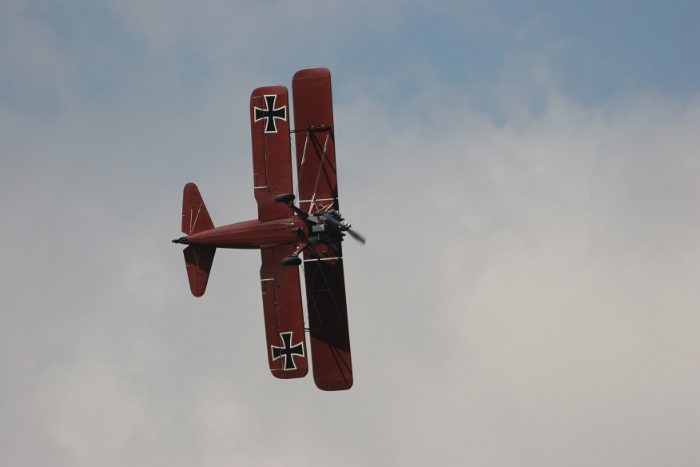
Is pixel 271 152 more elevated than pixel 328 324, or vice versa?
pixel 271 152

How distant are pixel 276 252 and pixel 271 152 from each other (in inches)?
152

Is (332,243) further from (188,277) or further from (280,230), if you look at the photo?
(188,277)

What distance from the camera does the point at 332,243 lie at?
1597 inches

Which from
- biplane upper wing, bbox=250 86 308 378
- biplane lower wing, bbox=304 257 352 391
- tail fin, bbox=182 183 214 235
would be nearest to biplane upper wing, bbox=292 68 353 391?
biplane lower wing, bbox=304 257 352 391

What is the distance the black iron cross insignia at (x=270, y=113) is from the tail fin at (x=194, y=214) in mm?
4542

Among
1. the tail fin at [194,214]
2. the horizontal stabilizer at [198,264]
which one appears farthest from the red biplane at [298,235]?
the tail fin at [194,214]

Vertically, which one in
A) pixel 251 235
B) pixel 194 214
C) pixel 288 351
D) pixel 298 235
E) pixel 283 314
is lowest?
pixel 288 351

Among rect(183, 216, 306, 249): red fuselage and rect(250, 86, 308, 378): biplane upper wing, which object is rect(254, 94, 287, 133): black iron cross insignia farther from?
rect(183, 216, 306, 249): red fuselage

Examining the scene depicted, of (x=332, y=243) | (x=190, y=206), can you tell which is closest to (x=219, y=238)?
(x=190, y=206)

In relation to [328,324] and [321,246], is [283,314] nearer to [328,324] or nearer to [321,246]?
[328,324]

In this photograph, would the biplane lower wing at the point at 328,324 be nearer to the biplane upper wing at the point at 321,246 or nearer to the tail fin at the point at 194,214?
the biplane upper wing at the point at 321,246

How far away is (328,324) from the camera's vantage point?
141 ft

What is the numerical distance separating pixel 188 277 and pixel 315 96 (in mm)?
9121

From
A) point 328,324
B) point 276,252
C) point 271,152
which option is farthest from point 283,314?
point 271,152
